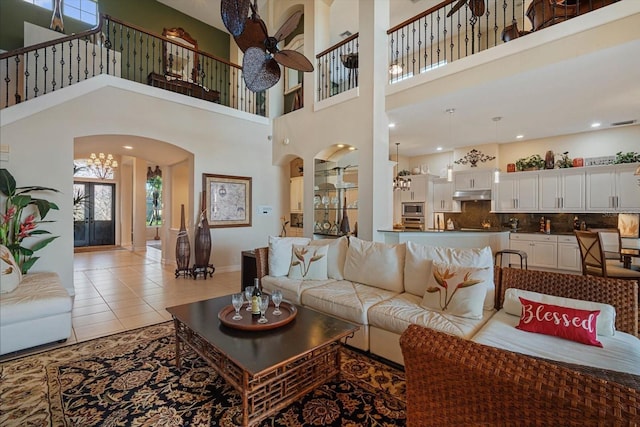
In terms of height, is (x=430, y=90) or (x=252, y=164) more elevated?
(x=430, y=90)

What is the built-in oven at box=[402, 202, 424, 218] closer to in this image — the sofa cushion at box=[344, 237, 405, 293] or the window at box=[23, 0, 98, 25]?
A: the sofa cushion at box=[344, 237, 405, 293]

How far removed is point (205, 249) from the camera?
5445mm

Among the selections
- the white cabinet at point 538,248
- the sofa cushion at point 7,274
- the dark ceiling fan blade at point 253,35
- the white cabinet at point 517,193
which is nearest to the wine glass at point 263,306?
the dark ceiling fan blade at point 253,35

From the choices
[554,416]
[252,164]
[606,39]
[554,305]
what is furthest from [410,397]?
[252,164]

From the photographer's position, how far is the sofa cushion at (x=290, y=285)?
10.1 feet

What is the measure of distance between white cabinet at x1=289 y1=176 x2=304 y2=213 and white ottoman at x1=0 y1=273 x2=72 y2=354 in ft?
17.3

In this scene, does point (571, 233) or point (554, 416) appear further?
point (571, 233)

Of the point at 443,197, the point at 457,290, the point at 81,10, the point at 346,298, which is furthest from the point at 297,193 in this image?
the point at 81,10

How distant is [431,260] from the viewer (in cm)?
274

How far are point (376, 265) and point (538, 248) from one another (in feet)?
16.5

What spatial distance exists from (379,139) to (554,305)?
10.9 feet

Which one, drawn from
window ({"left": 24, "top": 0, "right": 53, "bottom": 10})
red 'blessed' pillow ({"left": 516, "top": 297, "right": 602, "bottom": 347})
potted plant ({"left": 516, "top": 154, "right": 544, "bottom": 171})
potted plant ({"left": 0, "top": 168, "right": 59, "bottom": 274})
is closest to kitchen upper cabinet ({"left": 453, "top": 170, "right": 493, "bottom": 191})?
potted plant ({"left": 516, "top": 154, "right": 544, "bottom": 171})

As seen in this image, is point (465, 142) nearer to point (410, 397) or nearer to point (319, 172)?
point (319, 172)

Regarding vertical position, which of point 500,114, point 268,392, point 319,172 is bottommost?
point 268,392
